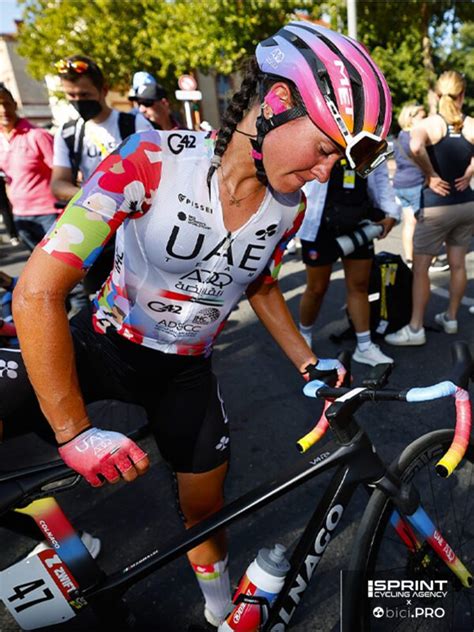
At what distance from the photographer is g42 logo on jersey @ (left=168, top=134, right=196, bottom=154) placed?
1350mm

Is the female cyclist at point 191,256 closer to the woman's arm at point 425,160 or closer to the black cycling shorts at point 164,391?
the black cycling shorts at point 164,391

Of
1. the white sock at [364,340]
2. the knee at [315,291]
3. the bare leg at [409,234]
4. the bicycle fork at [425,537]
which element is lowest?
the bare leg at [409,234]

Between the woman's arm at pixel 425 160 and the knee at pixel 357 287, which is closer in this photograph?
the knee at pixel 357 287

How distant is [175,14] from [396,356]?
2378 centimetres

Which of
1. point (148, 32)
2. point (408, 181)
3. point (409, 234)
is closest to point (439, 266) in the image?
point (409, 234)

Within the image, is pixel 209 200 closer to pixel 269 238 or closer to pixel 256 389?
pixel 269 238

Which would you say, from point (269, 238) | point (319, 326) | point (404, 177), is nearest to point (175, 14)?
point (404, 177)

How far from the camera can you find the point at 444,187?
11.9 feet

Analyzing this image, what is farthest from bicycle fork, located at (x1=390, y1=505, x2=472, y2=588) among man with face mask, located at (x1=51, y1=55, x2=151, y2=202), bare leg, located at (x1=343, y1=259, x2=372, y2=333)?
man with face mask, located at (x1=51, y1=55, x2=151, y2=202)

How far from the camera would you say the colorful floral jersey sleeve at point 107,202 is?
1.17 metres

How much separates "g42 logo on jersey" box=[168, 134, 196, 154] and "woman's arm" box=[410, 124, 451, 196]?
281 centimetres

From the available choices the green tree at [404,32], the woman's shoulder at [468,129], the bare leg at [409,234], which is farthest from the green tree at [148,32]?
the woman's shoulder at [468,129]

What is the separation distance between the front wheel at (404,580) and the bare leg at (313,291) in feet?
6.15

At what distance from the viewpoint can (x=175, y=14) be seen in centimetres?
2214
